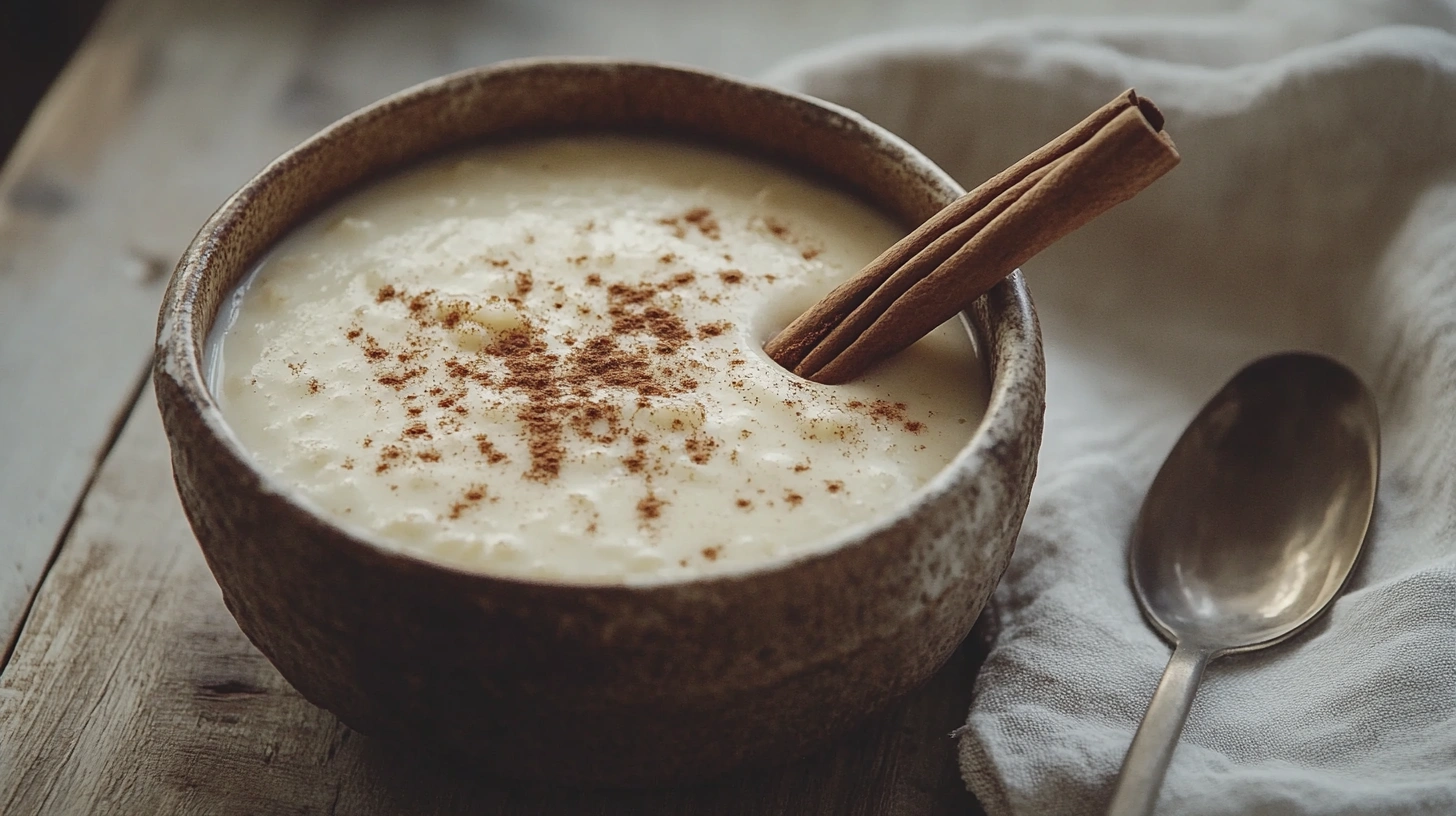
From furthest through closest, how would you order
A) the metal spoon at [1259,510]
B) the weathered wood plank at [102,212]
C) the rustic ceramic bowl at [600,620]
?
the weathered wood plank at [102,212]
the metal spoon at [1259,510]
the rustic ceramic bowl at [600,620]

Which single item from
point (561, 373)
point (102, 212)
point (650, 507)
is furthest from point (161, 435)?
point (650, 507)

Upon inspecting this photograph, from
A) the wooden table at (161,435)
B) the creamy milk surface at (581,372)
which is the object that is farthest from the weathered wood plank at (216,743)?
the creamy milk surface at (581,372)

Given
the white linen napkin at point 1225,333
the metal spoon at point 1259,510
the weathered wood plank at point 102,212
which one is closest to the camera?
the white linen napkin at point 1225,333

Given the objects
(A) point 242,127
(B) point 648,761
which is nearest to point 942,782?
(B) point 648,761

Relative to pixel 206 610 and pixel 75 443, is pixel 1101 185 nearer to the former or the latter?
pixel 206 610

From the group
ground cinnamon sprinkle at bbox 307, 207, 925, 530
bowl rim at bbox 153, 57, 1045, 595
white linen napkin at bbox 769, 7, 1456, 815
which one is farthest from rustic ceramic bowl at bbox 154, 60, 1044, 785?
white linen napkin at bbox 769, 7, 1456, 815

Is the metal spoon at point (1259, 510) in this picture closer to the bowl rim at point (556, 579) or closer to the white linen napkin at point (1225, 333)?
the white linen napkin at point (1225, 333)

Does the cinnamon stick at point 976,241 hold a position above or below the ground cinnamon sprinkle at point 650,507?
above

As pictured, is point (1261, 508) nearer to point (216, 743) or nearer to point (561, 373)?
point (561, 373)
